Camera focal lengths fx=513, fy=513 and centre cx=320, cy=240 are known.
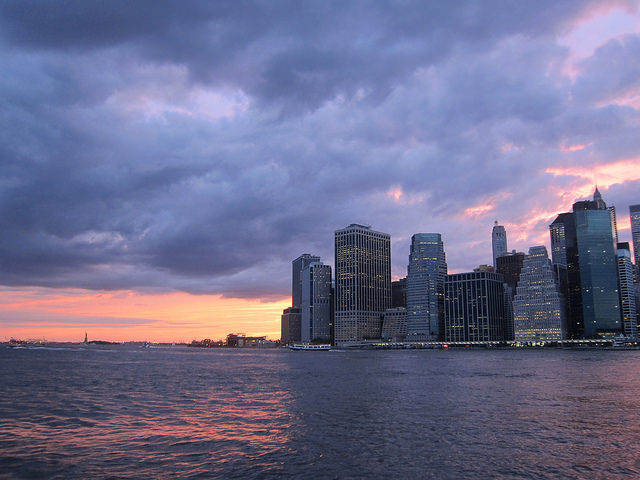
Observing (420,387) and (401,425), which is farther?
(420,387)

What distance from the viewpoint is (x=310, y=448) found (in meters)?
39.5

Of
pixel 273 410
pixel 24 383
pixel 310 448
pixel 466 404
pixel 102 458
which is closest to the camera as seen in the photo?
pixel 102 458

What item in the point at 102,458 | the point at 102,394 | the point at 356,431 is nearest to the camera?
the point at 102,458

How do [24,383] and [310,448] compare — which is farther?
[24,383]

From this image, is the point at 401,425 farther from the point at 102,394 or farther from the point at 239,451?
the point at 102,394

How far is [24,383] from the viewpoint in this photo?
311ft

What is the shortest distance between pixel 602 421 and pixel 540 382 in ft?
162

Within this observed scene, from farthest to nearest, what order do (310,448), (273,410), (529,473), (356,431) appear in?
(273,410) → (356,431) → (310,448) → (529,473)

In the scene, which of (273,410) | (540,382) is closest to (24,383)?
(273,410)

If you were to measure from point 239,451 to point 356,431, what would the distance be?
12.4 m

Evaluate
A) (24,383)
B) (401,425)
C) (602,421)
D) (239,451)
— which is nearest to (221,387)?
(24,383)

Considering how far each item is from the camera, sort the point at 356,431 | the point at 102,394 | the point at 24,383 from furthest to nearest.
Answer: the point at 24,383, the point at 102,394, the point at 356,431

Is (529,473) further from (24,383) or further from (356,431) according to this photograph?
(24,383)

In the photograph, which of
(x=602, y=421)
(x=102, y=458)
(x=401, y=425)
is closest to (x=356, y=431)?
(x=401, y=425)
